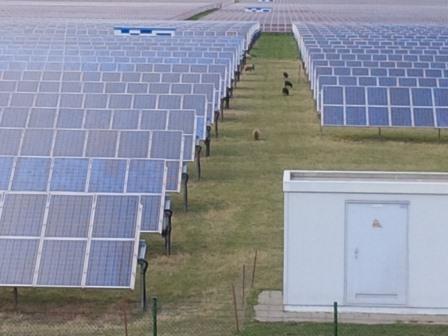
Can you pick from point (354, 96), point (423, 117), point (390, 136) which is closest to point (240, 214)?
point (423, 117)

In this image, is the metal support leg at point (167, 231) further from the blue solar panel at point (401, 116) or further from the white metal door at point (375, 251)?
the blue solar panel at point (401, 116)

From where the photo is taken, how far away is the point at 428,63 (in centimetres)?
4391

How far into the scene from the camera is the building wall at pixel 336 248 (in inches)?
611

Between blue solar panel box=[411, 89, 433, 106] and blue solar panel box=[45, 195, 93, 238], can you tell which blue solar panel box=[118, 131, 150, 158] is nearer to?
blue solar panel box=[45, 195, 93, 238]

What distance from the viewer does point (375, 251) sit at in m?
15.5

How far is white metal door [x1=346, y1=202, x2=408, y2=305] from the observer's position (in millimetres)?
15484

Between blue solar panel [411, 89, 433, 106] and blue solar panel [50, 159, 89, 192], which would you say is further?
blue solar panel [411, 89, 433, 106]

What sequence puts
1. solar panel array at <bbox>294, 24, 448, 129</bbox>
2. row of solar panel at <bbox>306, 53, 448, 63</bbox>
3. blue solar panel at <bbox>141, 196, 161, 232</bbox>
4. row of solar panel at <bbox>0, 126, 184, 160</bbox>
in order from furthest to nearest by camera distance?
row of solar panel at <bbox>306, 53, 448, 63</bbox> < solar panel array at <bbox>294, 24, 448, 129</bbox> < row of solar panel at <bbox>0, 126, 184, 160</bbox> < blue solar panel at <bbox>141, 196, 161, 232</bbox>

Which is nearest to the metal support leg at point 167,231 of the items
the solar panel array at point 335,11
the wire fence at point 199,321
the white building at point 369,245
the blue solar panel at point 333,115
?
the wire fence at point 199,321

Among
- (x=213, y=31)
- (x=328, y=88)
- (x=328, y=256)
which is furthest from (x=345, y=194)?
(x=213, y=31)

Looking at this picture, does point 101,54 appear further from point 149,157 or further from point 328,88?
point 149,157

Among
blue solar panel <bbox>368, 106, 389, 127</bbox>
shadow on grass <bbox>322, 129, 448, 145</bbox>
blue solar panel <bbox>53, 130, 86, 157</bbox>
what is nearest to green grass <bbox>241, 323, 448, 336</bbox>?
blue solar panel <bbox>53, 130, 86, 157</bbox>

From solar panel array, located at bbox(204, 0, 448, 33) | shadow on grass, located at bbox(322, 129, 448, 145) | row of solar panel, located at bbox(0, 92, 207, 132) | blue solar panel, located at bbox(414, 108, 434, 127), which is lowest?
shadow on grass, located at bbox(322, 129, 448, 145)

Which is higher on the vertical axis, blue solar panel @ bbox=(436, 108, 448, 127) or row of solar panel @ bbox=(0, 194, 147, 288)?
blue solar panel @ bbox=(436, 108, 448, 127)
